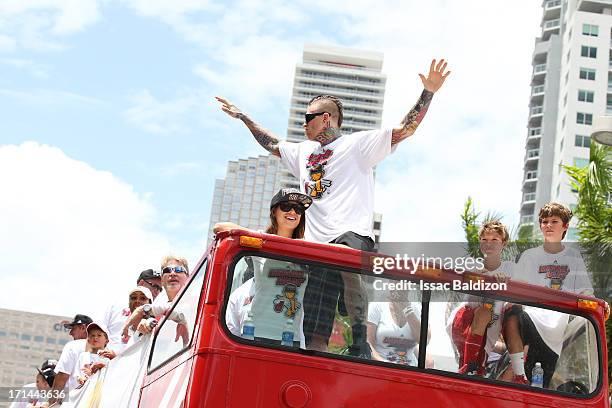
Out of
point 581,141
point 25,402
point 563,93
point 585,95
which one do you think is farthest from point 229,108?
point 563,93

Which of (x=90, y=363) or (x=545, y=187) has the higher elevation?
(x=545, y=187)

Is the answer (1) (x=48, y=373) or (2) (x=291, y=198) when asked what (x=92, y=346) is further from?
(2) (x=291, y=198)

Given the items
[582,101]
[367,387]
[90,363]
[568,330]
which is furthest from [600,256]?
[582,101]

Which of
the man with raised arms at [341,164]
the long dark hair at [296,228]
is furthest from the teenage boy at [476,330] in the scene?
the long dark hair at [296,228]

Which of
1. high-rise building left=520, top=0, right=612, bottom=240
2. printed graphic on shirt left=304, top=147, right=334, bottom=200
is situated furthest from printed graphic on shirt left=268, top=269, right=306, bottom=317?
high-rise building left=520, top=0, right=612, bottom=240

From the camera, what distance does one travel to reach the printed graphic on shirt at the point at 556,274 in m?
6.80

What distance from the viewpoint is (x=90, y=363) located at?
10398 millimetres

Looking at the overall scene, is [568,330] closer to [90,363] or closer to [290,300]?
[290,300]

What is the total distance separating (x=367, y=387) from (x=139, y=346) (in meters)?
2.59

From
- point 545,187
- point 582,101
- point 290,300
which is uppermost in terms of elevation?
point 582,101

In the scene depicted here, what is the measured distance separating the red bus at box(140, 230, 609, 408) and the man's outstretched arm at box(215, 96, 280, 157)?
1.72 metres

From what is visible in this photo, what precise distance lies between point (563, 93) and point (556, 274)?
9223 centimetres

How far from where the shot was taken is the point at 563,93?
9556 cm

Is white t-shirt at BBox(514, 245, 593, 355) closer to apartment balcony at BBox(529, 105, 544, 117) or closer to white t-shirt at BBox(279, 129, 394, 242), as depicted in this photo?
white t-shirt at BBox(279, 129, 394, 242)
